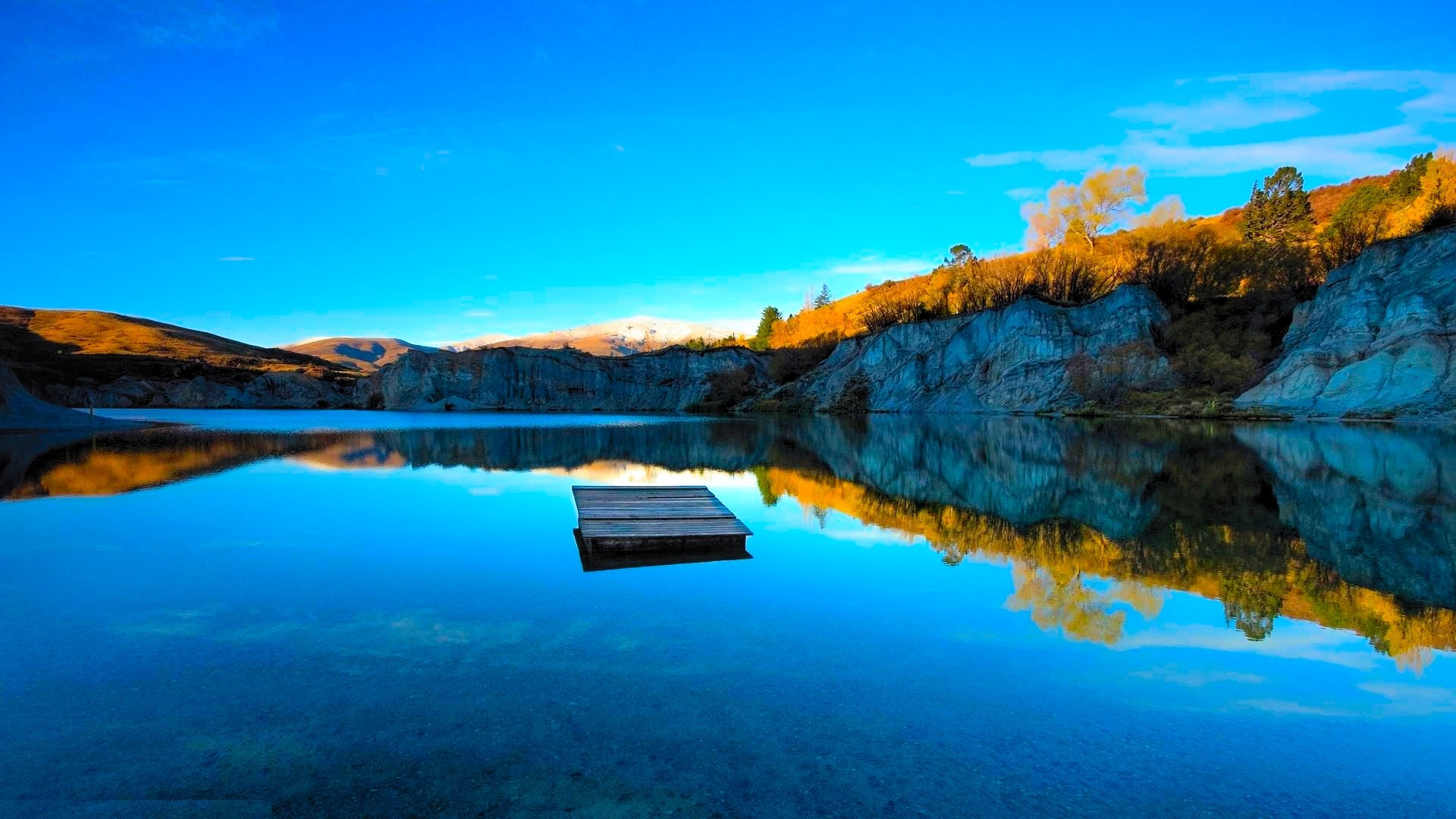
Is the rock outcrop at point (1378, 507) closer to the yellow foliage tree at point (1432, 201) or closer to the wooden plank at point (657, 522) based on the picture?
the wooden plank at point (657, 522)

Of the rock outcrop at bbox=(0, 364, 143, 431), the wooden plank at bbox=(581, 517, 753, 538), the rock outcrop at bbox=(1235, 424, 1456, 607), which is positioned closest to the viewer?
the rock outcrop at bbox=(1235, 424, 1456, 607)

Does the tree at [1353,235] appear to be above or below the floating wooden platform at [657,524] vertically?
above

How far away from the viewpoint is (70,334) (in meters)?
161

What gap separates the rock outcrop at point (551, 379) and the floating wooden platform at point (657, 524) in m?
73.1

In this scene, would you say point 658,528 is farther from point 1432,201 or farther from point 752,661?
point 1432,201

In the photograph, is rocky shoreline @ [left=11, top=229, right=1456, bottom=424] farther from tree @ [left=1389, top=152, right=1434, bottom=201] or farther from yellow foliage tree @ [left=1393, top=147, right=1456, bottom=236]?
tree @ [left=1389, top=152, right=1434, bottom=201]

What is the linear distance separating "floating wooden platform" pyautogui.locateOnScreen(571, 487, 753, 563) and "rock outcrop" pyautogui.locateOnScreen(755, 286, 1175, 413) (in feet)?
150

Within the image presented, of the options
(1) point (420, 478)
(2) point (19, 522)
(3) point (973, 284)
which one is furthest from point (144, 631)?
(3) point (973, 284)

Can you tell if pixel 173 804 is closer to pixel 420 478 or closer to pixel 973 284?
pixel 420 478

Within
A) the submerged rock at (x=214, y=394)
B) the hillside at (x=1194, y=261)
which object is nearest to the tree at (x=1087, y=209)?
the hillside at (x=1194, y=261)

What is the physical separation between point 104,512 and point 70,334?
671 feet

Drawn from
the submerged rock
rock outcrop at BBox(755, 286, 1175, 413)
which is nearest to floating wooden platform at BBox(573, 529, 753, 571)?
rock outcrop at BBox(755, 286, 1175, 413)

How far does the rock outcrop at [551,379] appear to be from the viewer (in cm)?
8806

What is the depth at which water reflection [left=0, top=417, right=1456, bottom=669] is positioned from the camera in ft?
24.3
